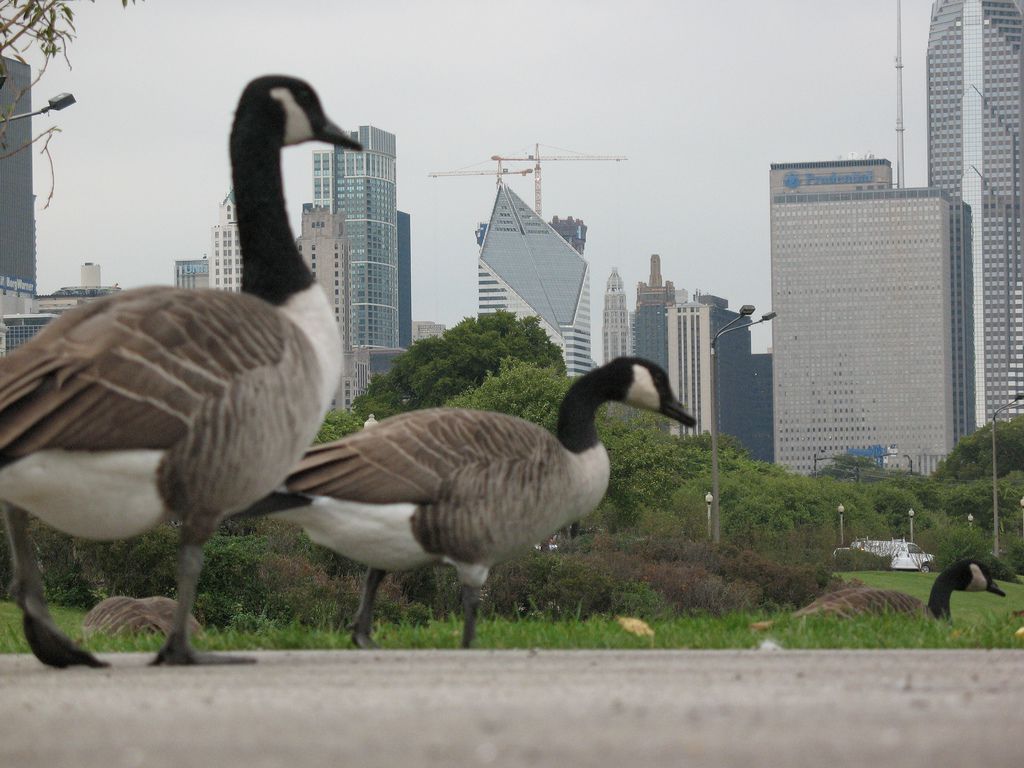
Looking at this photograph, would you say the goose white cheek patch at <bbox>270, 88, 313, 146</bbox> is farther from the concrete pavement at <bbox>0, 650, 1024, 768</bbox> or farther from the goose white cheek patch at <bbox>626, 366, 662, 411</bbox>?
the goose white cheek patch at <bbox>626, 366, 662, 411</bbox>

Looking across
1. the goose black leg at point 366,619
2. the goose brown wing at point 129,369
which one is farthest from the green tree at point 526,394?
the goose brown wing at point 129,369

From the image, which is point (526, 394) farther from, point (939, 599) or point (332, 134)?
point (332, 134)

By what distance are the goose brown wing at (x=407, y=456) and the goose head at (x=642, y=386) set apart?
1103 millimetres

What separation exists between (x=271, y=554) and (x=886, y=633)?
1691 centimetres

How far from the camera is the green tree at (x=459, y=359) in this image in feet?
291

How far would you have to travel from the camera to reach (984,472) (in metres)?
158

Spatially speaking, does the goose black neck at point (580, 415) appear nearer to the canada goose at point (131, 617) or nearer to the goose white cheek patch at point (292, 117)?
the goose white cheek patch at point (292, 117)

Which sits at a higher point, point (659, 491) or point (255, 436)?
point (255, 436)

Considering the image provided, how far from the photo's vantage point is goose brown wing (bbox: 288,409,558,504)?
332 inches

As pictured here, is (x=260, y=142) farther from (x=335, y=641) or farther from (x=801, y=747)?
(x=801, y=747)

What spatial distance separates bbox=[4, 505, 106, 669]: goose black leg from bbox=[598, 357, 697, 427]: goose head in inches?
167

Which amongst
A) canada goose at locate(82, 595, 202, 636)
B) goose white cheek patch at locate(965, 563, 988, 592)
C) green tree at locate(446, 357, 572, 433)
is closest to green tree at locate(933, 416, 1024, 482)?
green tree at locate(446, 357, 572, 433)

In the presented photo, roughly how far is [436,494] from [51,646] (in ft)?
7.91

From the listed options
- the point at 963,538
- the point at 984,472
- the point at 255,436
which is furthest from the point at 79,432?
the point at 984,472
